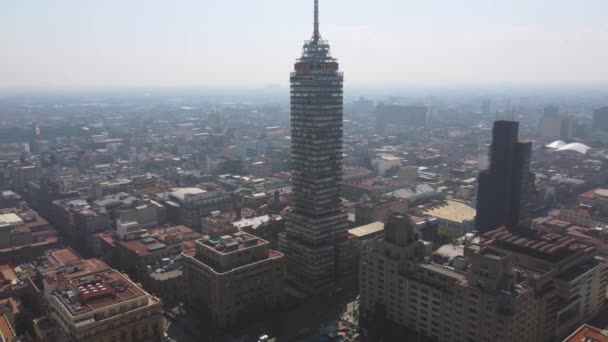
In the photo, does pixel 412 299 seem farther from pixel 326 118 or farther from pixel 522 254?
pixel 326 118

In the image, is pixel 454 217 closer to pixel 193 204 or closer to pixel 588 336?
pixel 193 204

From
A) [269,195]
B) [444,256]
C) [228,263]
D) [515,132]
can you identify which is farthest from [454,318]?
[269,195]

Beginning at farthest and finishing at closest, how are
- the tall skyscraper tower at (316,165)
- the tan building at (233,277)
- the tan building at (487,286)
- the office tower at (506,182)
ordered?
the office tower at (506,182)
the tall skyscraper tower at (316,165)
the tan building at (233,277)
the tan building at (487,286)

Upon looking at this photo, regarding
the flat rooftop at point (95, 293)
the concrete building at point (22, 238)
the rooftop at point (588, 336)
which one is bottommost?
the concrete building at point (22, 238)

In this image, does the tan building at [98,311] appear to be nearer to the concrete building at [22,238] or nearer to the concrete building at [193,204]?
the concrete building at [22,238]

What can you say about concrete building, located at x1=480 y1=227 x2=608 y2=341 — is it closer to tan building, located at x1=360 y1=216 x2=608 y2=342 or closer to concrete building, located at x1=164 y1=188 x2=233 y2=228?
tan building, located at x1=360 y1=216 x2=608 y2=342

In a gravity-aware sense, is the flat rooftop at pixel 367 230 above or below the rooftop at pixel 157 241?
above

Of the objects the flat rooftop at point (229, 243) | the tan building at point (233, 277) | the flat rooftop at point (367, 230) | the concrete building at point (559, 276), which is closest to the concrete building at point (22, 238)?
the tan building at point (233, 277)
